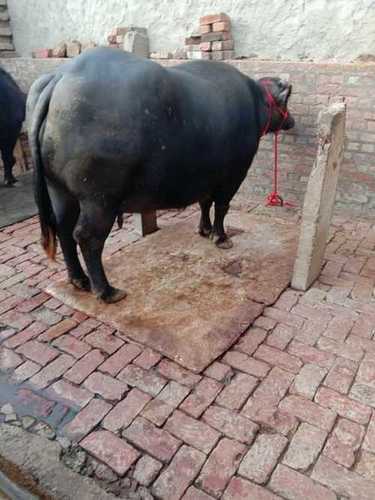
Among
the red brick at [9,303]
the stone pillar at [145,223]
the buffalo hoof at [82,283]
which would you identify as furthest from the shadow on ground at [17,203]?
the buffalo hoof at [82,283]

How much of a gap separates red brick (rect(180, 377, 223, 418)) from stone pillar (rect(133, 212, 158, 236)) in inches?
87.9

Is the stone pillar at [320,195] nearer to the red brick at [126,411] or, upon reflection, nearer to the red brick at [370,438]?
the red brick at [370,438]

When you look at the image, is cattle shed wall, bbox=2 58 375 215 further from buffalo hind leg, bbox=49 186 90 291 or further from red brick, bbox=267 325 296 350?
buffalo hind leg, bbox=49 186 90 291

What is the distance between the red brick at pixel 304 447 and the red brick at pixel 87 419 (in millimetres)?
1024

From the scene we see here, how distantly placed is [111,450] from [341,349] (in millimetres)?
1614

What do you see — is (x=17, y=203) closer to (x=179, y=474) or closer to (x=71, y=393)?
(x=71, y=393)

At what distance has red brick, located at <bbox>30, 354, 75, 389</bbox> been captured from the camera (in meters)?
2.68

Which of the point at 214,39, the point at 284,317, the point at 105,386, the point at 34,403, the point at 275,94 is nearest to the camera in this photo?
the point at 34,403

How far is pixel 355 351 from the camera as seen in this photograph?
9.43 ft

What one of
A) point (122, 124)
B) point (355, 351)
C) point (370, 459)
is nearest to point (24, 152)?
point (122, 124)

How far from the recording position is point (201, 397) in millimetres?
2541

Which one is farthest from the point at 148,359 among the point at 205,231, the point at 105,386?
the point at 205,231

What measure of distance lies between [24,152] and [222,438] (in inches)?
236

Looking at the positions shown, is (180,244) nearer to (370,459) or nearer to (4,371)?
(4,371)
